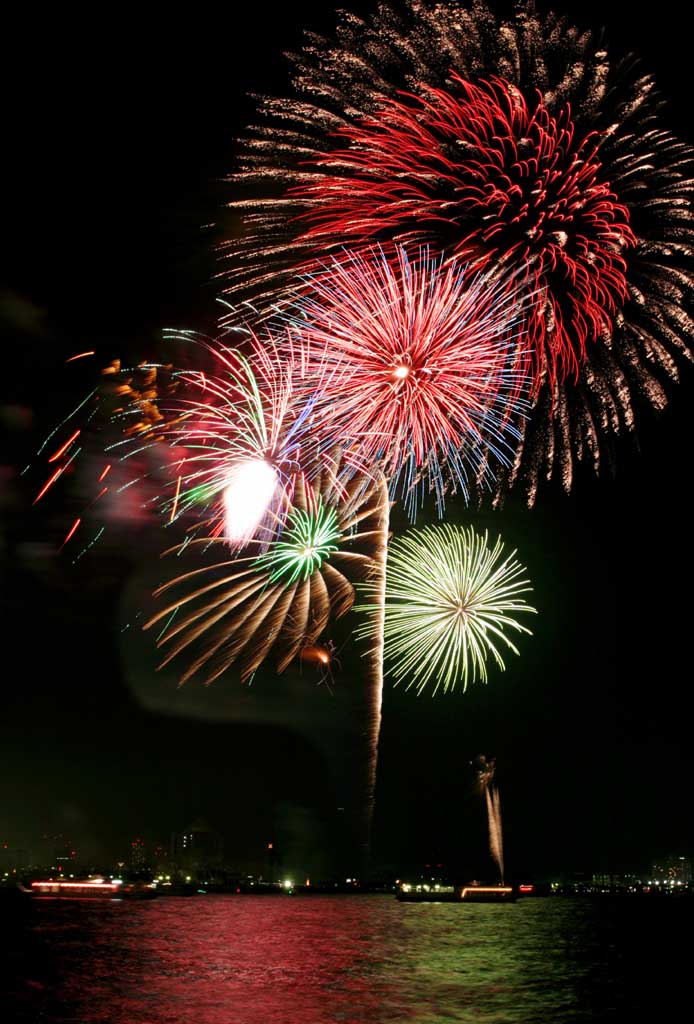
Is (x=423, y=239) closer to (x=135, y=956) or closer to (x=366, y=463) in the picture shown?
(x=366, y=463)

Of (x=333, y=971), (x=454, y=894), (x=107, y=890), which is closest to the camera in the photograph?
(x=333, y=971)

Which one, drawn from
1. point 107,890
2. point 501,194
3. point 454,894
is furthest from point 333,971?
point 107,890

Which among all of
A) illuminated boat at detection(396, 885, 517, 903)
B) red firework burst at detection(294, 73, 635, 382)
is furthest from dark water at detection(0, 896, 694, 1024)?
illuminated boat at detection(396, 885, 517, 903)

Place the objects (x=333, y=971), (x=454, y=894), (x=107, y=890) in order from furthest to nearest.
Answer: (x=454, y=894)
(x=107, y=890)
(x=333, y=971)

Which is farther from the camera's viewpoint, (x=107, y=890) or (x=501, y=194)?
(x=107, y=890)

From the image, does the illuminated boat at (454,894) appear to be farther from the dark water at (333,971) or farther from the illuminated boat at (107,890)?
the dark water at (333,971)

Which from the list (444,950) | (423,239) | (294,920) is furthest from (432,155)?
(294,920)

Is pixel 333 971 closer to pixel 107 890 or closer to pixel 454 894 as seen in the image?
pixel 454 894
